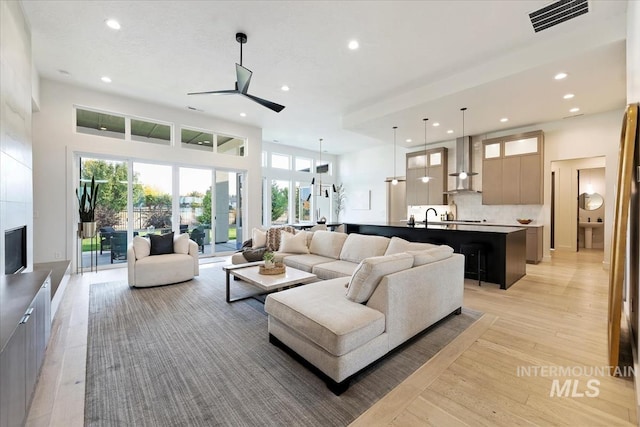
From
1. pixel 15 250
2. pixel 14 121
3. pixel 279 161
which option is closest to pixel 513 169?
pixel 279 161

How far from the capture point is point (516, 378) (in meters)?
2.08

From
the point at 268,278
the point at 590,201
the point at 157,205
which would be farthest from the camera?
the point at 590,201

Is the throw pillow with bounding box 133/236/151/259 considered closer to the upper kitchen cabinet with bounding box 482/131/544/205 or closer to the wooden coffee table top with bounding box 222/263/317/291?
the wooden coffee table top with bounding box 222/263/317/291

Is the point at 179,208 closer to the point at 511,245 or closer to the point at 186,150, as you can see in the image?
the point at 186,150

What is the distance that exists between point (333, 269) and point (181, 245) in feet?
9.66

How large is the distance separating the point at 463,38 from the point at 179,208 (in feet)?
21.5

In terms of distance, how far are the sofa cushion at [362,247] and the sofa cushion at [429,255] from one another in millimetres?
1014

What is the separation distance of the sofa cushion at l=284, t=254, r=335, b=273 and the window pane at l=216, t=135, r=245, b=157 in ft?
13.9

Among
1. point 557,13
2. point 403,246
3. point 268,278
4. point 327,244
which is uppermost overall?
point 557,13

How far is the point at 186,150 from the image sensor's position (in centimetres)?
674

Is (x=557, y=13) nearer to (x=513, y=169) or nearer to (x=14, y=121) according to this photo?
(x=513, y=169)

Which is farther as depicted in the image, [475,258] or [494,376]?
[475,258]

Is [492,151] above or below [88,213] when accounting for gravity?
above

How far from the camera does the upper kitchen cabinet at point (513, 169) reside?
637 cm
